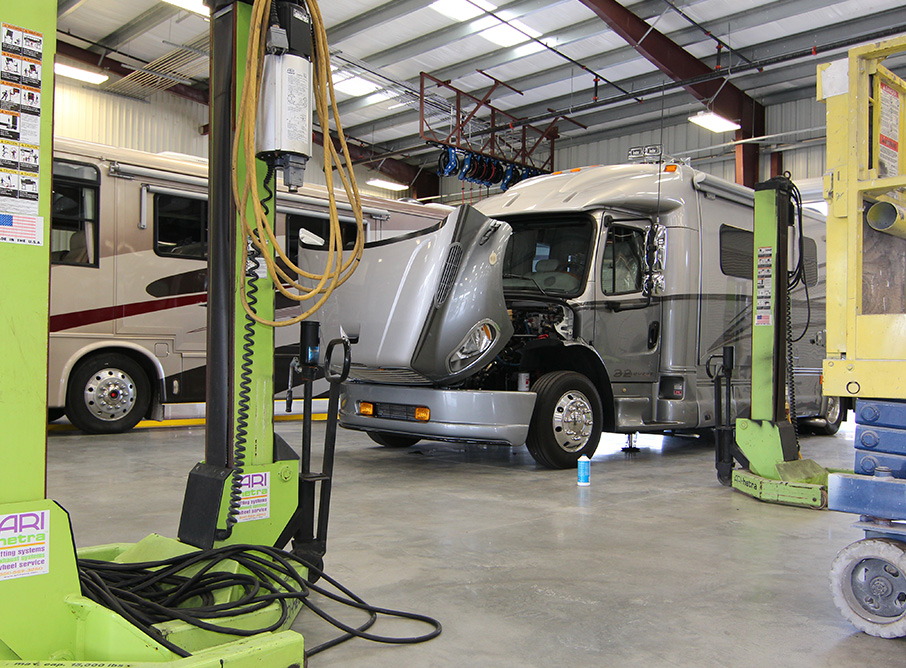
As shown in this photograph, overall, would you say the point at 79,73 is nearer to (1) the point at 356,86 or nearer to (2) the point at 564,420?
(1) the point at 356,86

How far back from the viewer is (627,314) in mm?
6656

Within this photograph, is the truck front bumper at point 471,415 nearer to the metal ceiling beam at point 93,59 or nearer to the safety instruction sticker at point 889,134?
the safety instruction sticker at point 889,134

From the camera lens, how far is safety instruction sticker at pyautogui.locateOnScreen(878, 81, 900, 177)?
9.50 feet

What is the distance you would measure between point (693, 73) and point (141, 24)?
361 inches

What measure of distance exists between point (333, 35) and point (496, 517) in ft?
Answer: 33.9

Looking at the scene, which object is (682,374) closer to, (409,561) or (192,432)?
(409,561)

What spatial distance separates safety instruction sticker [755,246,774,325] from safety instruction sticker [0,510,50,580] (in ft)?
14.2

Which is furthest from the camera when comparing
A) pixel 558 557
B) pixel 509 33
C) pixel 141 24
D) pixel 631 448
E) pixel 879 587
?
Answer: pixel 141 24

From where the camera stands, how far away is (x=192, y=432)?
851 cm

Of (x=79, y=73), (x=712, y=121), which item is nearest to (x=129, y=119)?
(x=79, y=73)

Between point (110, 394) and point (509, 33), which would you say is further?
point (509, 33)

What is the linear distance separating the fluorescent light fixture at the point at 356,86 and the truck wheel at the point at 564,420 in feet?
33.1

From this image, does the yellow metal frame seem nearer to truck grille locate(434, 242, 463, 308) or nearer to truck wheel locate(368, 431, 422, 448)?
truck grille locate(434, 242, 463, 308)

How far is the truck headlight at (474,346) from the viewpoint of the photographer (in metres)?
5.54
